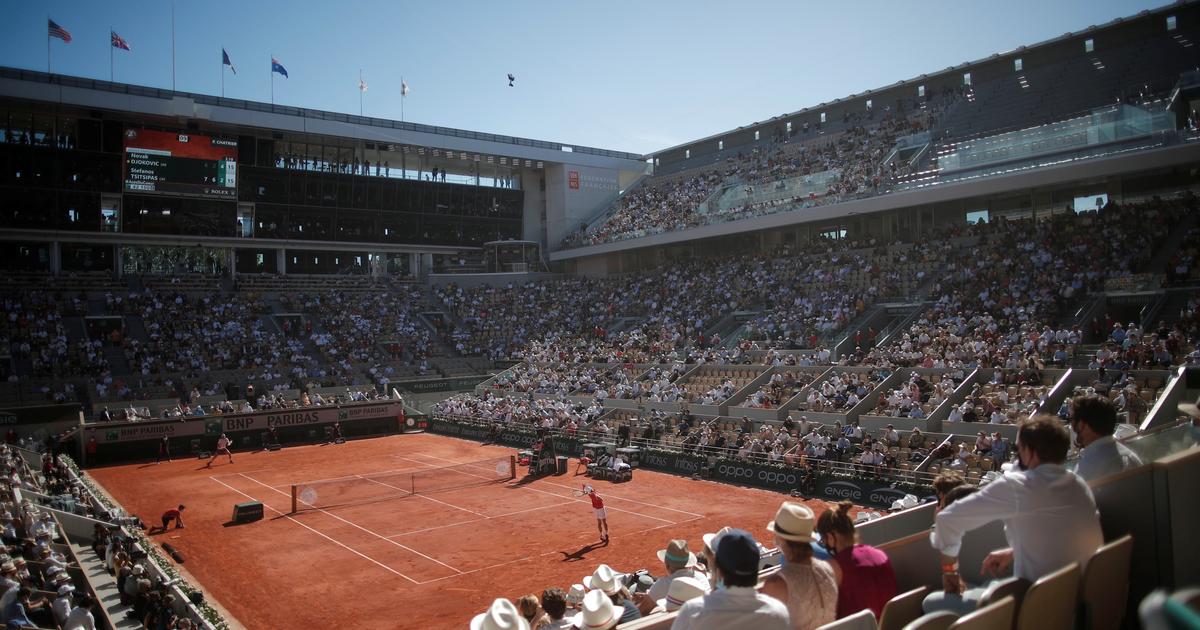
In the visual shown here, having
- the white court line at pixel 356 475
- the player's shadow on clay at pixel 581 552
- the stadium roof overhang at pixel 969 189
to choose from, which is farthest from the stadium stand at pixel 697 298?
the white court line at pixel 356 475

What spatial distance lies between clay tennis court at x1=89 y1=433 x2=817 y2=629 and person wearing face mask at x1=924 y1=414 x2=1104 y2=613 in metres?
12.4

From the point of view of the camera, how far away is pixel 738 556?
381 cm

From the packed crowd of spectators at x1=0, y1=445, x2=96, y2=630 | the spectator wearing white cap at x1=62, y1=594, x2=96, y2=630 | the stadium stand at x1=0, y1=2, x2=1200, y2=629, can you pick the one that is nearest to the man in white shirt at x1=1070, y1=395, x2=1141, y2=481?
the stadium stand at x1=0, y1=2, x2=1200, y2=629

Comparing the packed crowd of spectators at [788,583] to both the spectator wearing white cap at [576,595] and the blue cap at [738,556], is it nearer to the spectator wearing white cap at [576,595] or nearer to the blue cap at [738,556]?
the blue cap at [738,556]

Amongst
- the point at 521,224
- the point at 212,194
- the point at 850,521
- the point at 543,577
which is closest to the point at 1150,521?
the point at 850,521

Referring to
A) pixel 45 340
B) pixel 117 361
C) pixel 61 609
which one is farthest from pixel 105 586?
pixel 45 340

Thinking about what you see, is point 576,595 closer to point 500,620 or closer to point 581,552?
point 500,620

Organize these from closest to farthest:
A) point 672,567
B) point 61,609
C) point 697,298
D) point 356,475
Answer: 1. point 672,567
2. point 61,609
3. point 356,475
4. point 697,298

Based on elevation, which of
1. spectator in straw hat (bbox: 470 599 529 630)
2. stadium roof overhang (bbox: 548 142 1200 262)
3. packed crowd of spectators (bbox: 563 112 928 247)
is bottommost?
spectator in straw hat (bbox: 470 599 529 630)

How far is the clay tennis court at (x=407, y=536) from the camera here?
16.1 meters

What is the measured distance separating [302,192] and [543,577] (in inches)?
1786

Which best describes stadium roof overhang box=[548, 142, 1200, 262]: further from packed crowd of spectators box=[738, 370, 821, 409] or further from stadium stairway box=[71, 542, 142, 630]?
stadium stairway box=[71, 542, 142, 630]

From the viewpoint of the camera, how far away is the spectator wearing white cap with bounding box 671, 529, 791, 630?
377 centimetres

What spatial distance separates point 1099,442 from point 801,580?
2.30 meters
